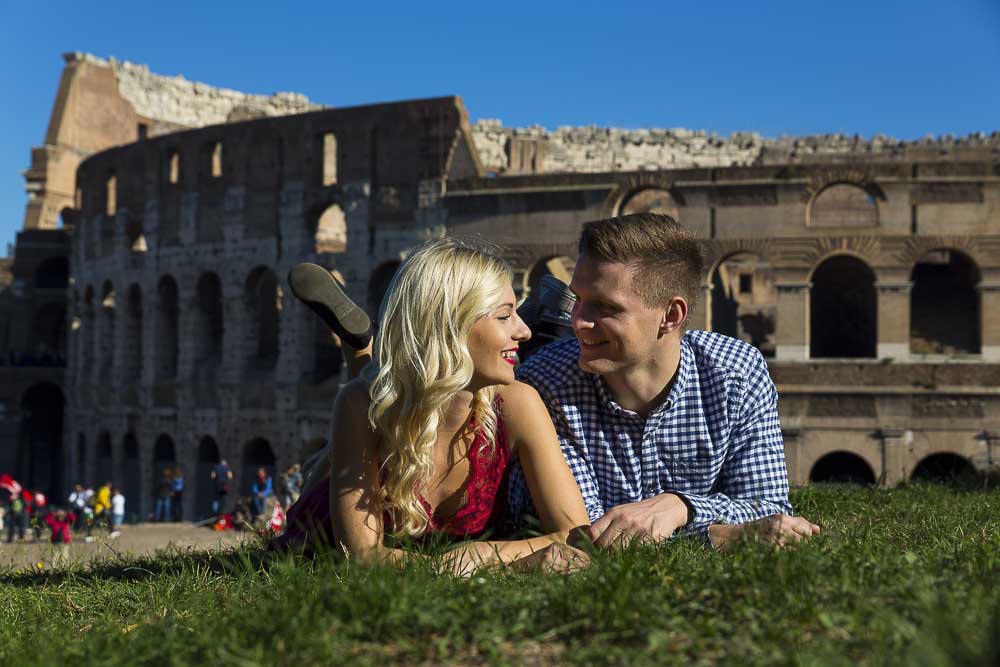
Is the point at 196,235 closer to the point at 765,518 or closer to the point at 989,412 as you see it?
the point at 989,412

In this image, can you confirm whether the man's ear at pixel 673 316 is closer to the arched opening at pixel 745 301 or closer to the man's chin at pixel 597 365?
the man's chin at pixel 597 365

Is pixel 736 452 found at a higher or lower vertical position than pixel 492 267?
lower

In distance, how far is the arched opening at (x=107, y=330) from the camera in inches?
1093

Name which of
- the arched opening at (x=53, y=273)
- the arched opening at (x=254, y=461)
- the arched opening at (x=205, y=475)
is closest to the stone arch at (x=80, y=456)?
the arched opening at (x=205, y=475)

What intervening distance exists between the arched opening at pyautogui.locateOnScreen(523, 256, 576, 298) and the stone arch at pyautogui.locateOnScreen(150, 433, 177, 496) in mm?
10273

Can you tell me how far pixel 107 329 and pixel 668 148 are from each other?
16.3 metres

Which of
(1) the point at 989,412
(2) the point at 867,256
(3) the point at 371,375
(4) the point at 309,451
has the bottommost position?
(4) the point at 309,451

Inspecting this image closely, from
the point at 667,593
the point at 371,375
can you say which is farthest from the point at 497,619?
the point at 371,375

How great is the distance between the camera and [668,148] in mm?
28875

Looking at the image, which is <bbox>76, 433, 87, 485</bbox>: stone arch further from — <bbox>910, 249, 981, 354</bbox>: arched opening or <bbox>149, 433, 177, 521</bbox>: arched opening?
<bbox>910, 249, 981, 354</bbox>: arched opening

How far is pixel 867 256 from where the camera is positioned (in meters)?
18.3

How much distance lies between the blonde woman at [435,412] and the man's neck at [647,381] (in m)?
0.35

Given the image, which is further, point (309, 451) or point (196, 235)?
point (196, 235)

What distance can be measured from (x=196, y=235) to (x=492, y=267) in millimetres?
22244
